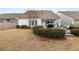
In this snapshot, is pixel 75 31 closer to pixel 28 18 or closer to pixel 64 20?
pixel 64 20

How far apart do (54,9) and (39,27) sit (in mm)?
598

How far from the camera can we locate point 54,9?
422cm

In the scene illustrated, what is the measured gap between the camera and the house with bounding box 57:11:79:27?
4160 millimetres

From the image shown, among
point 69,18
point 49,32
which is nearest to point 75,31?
point 69,18

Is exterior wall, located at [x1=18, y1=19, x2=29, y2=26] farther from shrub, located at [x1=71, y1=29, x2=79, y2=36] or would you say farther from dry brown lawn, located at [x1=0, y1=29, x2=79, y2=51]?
shrub, located at [x1=71, y1=29, x2=79, y2=36]

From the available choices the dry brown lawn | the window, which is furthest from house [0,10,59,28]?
the dry brown lawn

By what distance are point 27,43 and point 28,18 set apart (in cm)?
46

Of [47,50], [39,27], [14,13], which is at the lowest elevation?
[47,50]

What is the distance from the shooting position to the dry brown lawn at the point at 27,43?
4.35m

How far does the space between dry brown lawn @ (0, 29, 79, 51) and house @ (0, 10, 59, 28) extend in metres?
0.14

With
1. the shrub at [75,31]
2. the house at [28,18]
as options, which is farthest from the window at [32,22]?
the shrub at [75,31]

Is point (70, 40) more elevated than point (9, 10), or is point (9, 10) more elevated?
point (9, 10)
